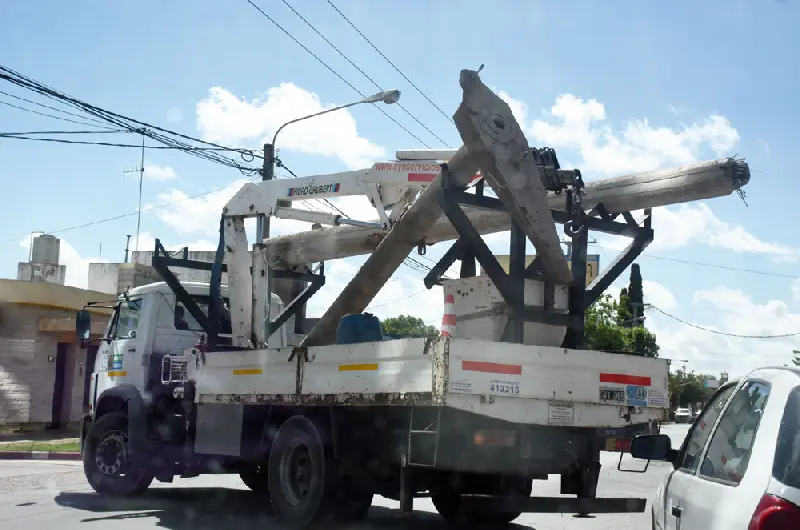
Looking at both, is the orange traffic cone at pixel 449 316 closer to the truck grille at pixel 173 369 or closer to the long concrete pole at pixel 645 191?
the long concrete pole at pixel 645 191

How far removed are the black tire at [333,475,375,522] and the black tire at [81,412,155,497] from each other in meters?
3.77

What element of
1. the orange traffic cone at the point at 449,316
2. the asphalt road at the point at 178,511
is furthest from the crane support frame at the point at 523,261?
the asphalt road at the point at 178,511

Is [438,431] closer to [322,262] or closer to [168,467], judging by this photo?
[168,467]

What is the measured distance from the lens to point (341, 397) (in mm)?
7742

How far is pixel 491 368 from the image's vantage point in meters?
6.79

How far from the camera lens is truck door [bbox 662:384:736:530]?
4055mm

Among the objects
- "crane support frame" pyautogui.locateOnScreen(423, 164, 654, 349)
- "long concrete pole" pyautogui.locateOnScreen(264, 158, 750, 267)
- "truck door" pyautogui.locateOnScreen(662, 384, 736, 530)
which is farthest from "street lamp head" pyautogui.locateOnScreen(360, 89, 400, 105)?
"truck door" pyautogui.locateOnScreen(662, 384, 736, 530)

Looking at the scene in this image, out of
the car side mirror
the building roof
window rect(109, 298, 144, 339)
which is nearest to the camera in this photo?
the car side mirror

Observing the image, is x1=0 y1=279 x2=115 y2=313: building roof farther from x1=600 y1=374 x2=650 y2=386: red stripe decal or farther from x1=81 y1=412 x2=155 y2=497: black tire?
x1=600 y1=374 x2=650 y2=386: red stripe decal

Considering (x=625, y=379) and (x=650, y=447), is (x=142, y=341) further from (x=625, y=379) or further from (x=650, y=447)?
(x=650, y=447)

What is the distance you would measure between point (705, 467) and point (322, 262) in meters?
8.86

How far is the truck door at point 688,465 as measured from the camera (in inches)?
160

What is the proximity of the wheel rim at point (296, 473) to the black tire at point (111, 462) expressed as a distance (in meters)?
3.07

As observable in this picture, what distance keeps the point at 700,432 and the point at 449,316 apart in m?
3.75
